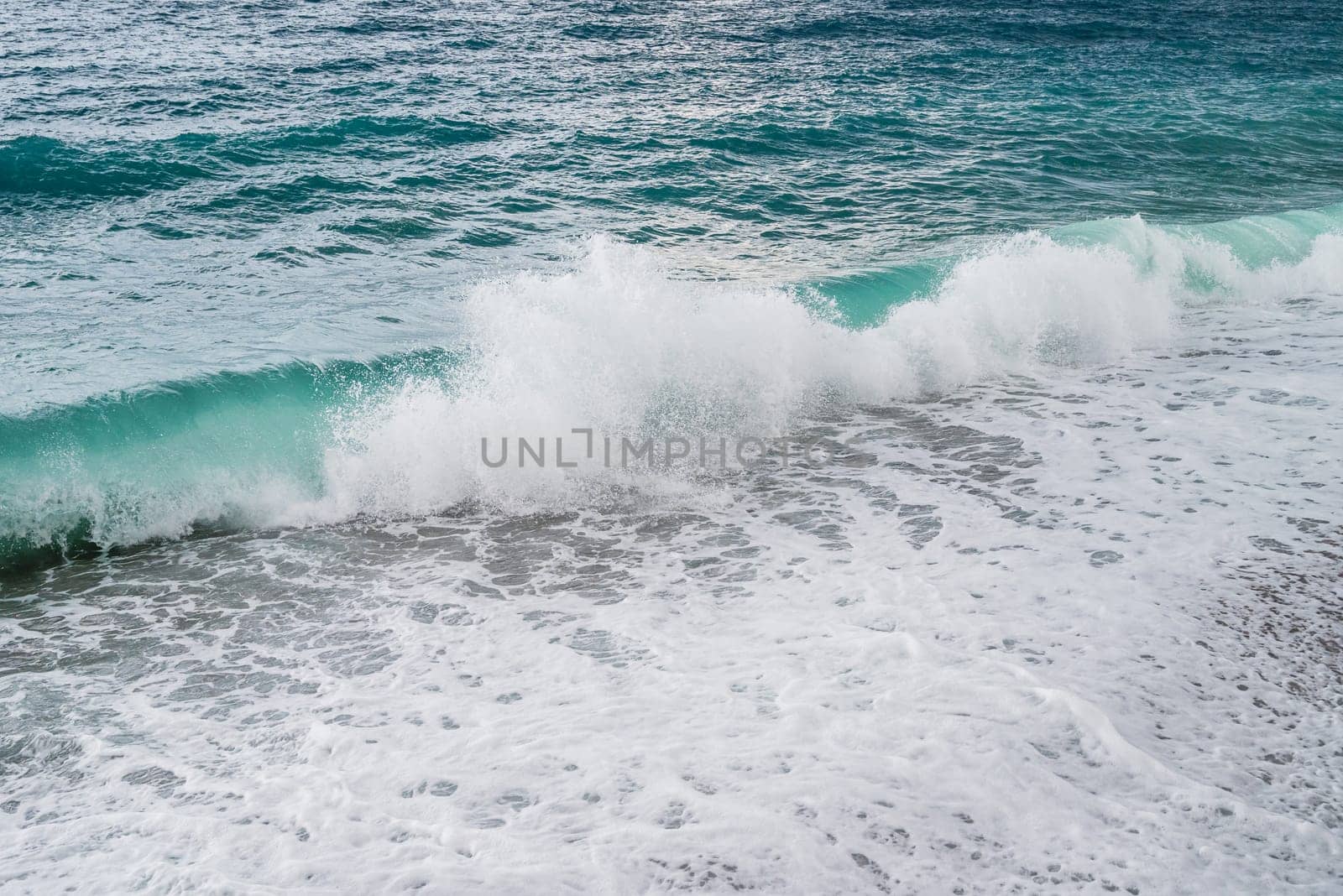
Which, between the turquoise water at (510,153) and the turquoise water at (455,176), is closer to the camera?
the turquoise water at (455,176)

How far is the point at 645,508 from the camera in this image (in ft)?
22.2

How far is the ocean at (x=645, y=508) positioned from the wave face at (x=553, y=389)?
0.04 m

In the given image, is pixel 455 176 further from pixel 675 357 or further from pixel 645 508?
pixel 645 508

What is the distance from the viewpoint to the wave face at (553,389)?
6672 mm

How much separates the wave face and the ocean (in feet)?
0.12

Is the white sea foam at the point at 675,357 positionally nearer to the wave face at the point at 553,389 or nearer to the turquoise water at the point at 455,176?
the wave face at the point at 553,389

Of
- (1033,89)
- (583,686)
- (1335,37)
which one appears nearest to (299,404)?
(583,686)

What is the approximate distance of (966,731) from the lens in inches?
161

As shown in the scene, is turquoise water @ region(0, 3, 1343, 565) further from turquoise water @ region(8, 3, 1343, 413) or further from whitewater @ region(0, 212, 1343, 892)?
whitewater @ region(0, 212, 1343, 892)

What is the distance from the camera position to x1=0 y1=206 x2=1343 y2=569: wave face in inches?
263

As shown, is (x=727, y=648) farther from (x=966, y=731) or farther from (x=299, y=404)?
(x=299, y=404)

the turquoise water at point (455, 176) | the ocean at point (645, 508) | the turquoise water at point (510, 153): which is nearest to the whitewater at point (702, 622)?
the ocean at point (645, 508)

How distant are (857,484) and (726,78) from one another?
14152mm

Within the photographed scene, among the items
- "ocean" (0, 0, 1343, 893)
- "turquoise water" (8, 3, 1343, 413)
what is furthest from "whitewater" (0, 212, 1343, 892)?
"turquoise water" (8, 3, 1343, 413)
